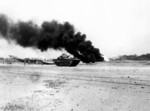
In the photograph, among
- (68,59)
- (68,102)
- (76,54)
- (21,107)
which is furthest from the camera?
(76,54)

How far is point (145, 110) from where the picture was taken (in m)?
10.8

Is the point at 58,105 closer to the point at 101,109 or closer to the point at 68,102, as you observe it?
the point at 68,102

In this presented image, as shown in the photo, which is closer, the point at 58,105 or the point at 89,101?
the point at 58,105

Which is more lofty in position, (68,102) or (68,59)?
(68,59)

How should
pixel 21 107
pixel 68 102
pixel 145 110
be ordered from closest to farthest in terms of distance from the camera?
pixel 145 110 → pixel 21 107 → pixel 68 102

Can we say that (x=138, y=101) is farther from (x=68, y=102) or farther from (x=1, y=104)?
(x=1, y=104)

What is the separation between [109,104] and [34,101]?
15.3ft

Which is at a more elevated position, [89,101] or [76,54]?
[76,54]

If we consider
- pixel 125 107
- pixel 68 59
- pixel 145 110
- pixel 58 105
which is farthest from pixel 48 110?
pixel 68 59

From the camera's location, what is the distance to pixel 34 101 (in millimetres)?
13211

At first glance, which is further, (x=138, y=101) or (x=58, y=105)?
(x=138, y=101)

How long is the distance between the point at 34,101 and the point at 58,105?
197cm

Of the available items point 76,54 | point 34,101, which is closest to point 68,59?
point 76,54

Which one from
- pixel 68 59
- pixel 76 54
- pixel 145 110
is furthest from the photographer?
pixel 76 54
